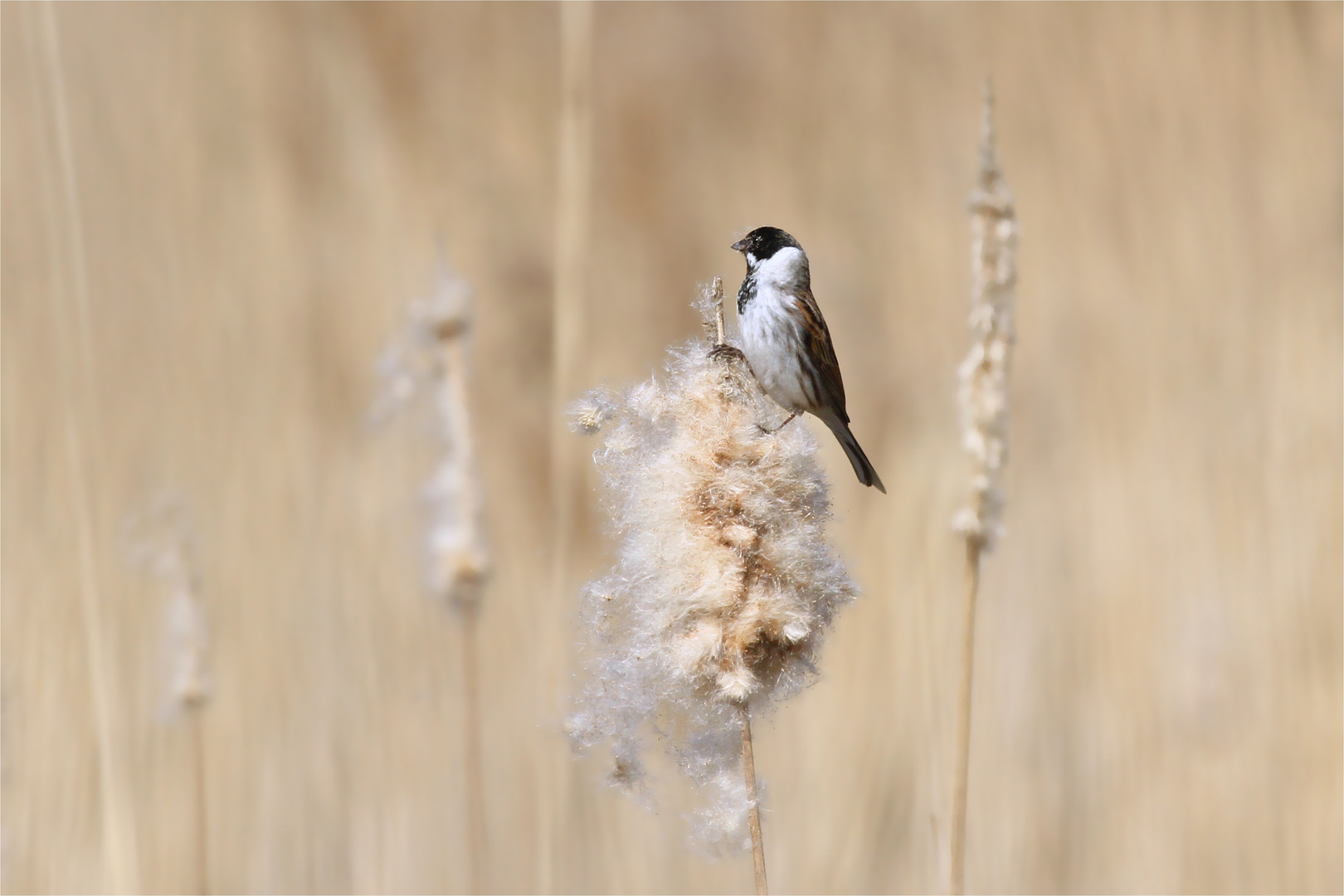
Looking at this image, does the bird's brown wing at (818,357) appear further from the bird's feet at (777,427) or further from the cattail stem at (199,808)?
the cattail stem at (199,808)

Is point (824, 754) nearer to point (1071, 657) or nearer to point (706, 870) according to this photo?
point (706, 870)

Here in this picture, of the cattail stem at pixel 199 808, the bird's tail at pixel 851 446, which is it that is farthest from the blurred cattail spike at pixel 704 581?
the bird's tail at pixel 851 446

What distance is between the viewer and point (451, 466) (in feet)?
2.30

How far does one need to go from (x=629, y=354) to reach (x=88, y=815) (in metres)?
1.70

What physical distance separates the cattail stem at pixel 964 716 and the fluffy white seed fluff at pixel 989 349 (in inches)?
1.4

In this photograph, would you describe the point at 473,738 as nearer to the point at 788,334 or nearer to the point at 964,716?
the point at 964,716

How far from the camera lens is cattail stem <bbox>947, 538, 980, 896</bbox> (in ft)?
2.51

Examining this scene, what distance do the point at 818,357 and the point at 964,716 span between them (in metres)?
1.10

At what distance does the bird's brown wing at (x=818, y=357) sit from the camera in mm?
1826

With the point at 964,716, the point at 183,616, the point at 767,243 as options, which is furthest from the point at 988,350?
the point at 767,243

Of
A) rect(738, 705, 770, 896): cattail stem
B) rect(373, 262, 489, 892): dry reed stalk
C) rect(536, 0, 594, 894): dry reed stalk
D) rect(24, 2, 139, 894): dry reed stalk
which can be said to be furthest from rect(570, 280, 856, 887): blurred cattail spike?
rect(24, 2, 139, 894): dry reed stalk

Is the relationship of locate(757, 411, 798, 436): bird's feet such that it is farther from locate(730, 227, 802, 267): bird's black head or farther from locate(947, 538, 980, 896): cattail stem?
locate(730, 227, 802, 267): bird's black head

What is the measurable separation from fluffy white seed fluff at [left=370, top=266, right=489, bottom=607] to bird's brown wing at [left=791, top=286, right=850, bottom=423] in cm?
109

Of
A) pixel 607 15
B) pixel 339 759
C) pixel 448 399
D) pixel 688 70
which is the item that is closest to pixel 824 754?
pixel 339 759
